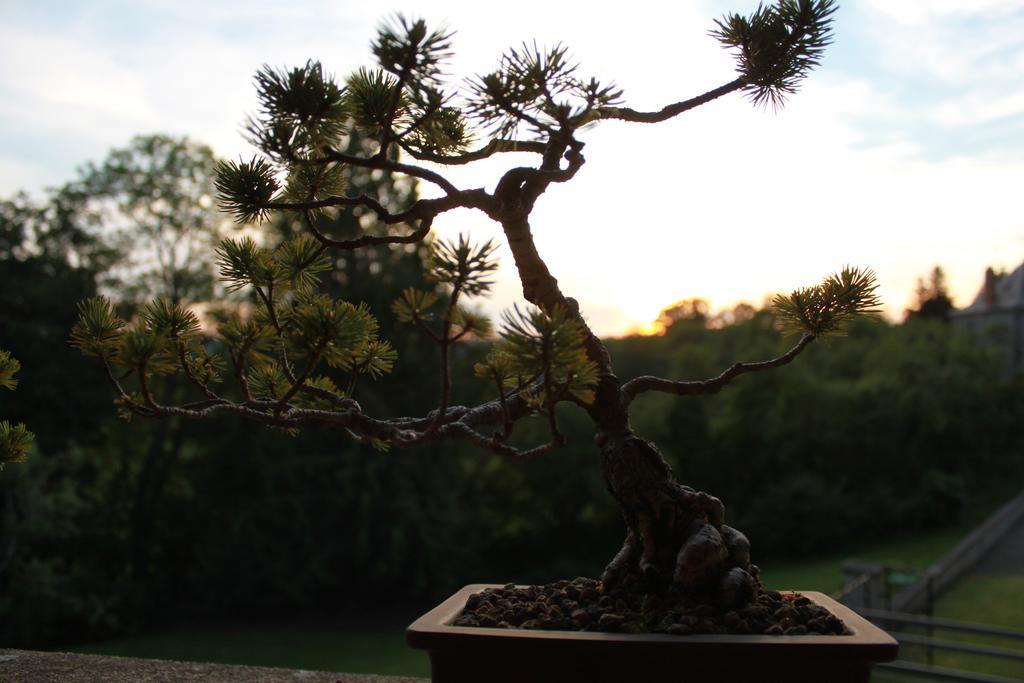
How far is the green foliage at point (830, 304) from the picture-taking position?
169cm

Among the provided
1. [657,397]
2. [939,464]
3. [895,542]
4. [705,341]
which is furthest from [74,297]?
[939,464]

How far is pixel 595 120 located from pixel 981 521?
50.7 ft

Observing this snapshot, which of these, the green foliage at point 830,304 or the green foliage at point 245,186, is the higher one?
the green foliage at point 245,186

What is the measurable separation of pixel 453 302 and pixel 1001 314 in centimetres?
2154

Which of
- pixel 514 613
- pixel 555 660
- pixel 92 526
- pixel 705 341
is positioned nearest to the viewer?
pixel 555 660

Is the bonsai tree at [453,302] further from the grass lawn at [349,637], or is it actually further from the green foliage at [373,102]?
the grass lawn at [349,637]

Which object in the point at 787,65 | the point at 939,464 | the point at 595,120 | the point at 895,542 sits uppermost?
the point at 787,65

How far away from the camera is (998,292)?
20.5 m

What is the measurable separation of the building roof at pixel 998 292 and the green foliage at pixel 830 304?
2056cm

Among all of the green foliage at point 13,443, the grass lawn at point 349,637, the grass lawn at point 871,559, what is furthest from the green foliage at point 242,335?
the grass lawn at point 871,559

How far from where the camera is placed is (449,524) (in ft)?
39.5

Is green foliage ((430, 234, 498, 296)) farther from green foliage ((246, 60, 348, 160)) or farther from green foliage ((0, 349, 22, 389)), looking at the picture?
green foliage ((0, 349, 22, 389))

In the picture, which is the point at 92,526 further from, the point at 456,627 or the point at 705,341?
the point at 456,627

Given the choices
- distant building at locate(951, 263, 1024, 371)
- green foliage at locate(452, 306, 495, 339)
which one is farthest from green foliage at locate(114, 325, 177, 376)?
distant building at locate(951, 263, 1024, 371)
